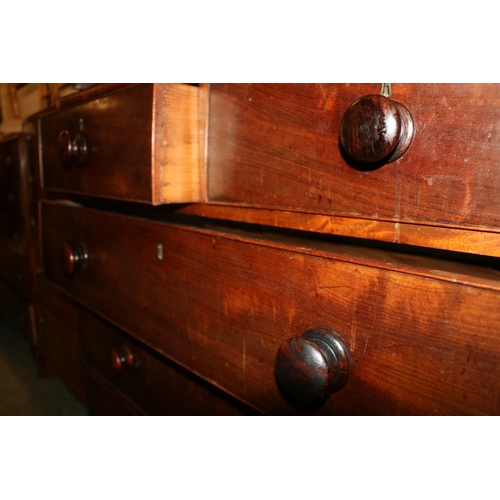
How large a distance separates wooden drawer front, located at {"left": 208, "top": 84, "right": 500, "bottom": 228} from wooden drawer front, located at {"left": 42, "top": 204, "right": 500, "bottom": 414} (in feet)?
0.21

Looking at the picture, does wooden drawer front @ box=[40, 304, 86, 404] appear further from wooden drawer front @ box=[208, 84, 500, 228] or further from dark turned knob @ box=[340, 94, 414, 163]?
dark turned knob @ box=[340, 94, 414, 163]

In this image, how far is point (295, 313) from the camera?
349 mm

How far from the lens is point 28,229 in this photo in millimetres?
1124

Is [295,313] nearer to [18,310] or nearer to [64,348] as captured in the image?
[64,348]

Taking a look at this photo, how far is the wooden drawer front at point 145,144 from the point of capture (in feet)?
1.46

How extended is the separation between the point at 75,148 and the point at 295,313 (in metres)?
0.47

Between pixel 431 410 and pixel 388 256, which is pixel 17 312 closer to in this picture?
pixel 388 256

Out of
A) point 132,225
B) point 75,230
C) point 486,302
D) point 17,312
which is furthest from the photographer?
point 17,312

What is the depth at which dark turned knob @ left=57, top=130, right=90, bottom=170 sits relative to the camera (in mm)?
584

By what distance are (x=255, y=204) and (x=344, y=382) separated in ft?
0.73

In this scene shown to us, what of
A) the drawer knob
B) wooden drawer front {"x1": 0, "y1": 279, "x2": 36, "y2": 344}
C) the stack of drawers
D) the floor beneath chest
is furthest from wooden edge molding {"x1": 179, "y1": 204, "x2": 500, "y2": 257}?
wooden drawer front {"x1": 0, "y1": 279, "x2": 36, "y2": 344}

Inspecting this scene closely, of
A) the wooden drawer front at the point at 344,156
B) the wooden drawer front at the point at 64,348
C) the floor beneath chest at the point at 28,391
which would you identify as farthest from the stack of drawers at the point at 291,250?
the floor beneath chest at the point at 28,391

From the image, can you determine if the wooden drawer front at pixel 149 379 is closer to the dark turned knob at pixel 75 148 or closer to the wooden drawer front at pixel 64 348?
the wooden drawer front at pixel 64 348
